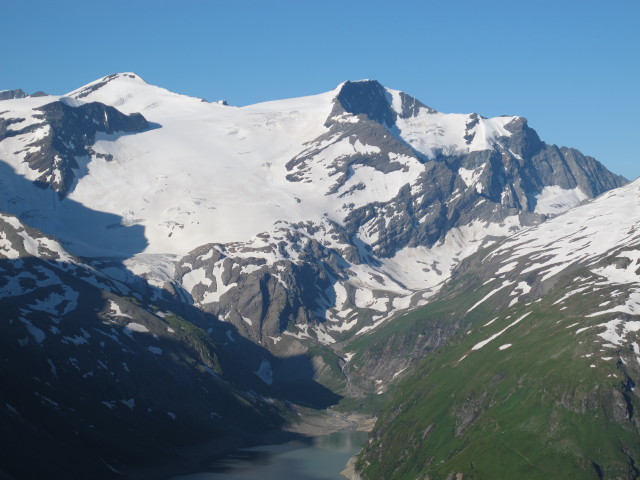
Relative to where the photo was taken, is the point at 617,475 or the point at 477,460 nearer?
the point at 617,475

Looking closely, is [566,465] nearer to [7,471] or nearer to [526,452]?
[526,452]

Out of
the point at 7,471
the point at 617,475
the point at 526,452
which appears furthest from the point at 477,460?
the point at 7,471

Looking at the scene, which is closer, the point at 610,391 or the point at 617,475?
the point at 617,475

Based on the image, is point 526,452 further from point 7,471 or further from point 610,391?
point 7,471

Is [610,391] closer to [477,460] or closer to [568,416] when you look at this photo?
[568,416]

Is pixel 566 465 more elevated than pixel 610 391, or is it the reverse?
pixel 610 391

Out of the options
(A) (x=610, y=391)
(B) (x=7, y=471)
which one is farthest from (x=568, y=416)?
(B) (x=7, y=471)

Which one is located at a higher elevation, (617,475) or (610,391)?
(610,391)
